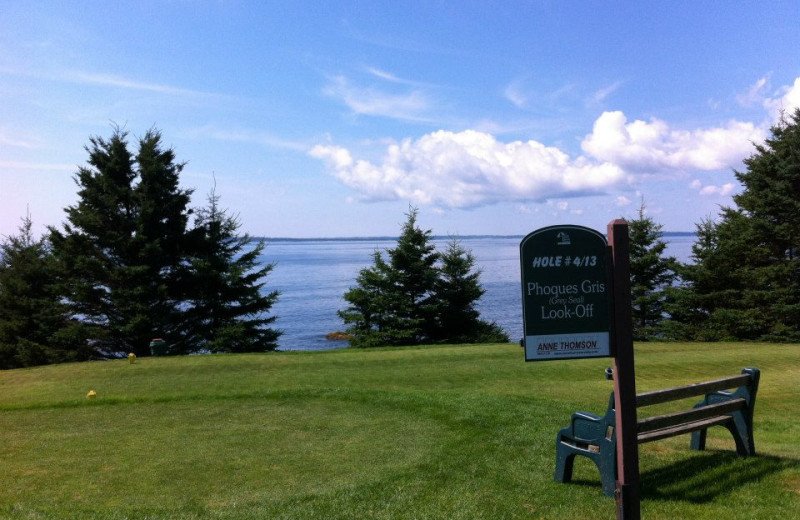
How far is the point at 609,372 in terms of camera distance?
660cm

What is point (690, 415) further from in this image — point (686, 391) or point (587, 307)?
point (587, 307)

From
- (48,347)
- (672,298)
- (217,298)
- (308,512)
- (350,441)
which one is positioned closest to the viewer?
(308,512)

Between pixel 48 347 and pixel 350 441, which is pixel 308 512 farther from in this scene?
pixel 48 347

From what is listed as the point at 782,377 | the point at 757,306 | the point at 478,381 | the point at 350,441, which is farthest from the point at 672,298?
the point at 350,441

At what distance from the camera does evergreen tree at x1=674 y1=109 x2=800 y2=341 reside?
35.0 m

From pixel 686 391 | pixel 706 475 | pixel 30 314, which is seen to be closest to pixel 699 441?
pixel 706 475

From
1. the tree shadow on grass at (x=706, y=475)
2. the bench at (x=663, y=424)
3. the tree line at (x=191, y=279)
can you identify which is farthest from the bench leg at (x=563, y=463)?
the tree line at (x=191, y=279)

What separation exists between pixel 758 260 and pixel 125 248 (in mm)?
37817

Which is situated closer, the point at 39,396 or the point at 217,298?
the point at 39,396

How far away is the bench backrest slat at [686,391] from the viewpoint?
19.2 feet

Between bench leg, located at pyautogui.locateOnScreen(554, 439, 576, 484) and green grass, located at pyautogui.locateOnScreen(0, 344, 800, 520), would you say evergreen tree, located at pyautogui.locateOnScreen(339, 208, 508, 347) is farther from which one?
bench leg, located at pyautogui.locateOnScreen(554, 439, 576, 484)

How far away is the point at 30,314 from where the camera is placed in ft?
119

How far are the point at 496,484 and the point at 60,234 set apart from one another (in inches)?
1423

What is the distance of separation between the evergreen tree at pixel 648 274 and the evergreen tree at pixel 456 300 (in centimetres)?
1101
